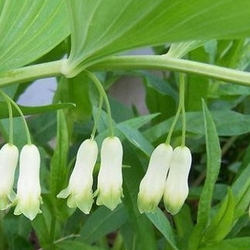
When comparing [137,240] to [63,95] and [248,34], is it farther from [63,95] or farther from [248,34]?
[248,34]

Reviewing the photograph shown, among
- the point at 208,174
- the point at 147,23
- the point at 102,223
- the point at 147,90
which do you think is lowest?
the point at 102,223

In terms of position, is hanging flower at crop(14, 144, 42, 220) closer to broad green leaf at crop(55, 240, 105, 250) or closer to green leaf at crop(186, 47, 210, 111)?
broad green leaf at crop(55, 240, 105, 250)

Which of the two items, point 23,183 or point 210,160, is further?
point 210,160

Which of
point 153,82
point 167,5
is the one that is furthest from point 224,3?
point 153,82

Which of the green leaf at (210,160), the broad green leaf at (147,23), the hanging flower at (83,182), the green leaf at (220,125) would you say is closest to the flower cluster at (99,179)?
the hanging flower at (83,182)

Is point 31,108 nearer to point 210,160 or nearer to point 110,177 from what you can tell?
point 110,177

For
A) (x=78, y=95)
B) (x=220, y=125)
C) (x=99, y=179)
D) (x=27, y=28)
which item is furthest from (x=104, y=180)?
(x=220, y=125)

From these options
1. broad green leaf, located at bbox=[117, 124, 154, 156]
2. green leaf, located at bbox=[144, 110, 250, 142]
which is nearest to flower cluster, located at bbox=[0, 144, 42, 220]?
broad green leaf, located at bbox=[117, 124, 154, 156]

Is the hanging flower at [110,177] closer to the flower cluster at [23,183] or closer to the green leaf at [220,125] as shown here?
the flower cluster at [23,183]
